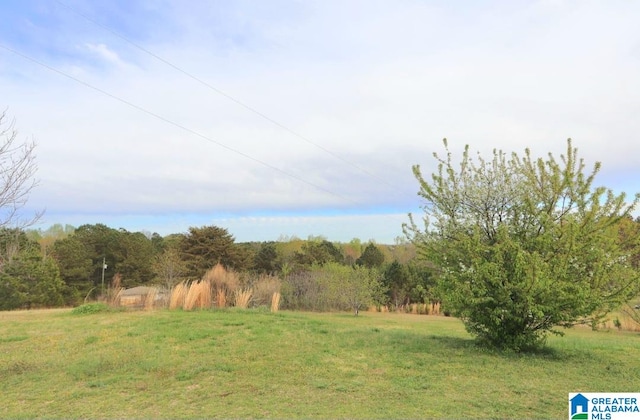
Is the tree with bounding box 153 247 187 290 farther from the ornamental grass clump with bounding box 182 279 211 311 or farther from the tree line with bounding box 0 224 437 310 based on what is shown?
the ornamental grass clump with bounding box 182 279 211 311

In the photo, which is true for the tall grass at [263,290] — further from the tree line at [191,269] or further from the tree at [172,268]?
the tree at [172,268]

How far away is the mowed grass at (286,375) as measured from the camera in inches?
169

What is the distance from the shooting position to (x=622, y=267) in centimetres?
649

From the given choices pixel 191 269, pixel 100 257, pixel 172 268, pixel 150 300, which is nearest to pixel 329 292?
pixel 172 268

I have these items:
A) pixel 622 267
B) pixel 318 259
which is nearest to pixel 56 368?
pixel 622 267

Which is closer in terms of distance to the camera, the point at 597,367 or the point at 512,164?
the point at 597,367

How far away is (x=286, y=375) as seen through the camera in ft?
18.3

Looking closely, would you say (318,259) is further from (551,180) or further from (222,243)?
(551,180)

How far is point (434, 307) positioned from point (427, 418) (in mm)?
22633

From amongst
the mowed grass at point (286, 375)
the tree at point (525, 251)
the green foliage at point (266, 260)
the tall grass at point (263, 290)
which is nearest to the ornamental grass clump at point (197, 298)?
the tall grass at point (263, 290)

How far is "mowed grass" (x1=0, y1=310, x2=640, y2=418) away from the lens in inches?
169

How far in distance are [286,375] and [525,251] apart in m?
3.73

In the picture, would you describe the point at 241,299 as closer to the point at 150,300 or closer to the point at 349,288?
the point at 150,300

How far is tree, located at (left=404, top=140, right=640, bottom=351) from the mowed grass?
67 cm
